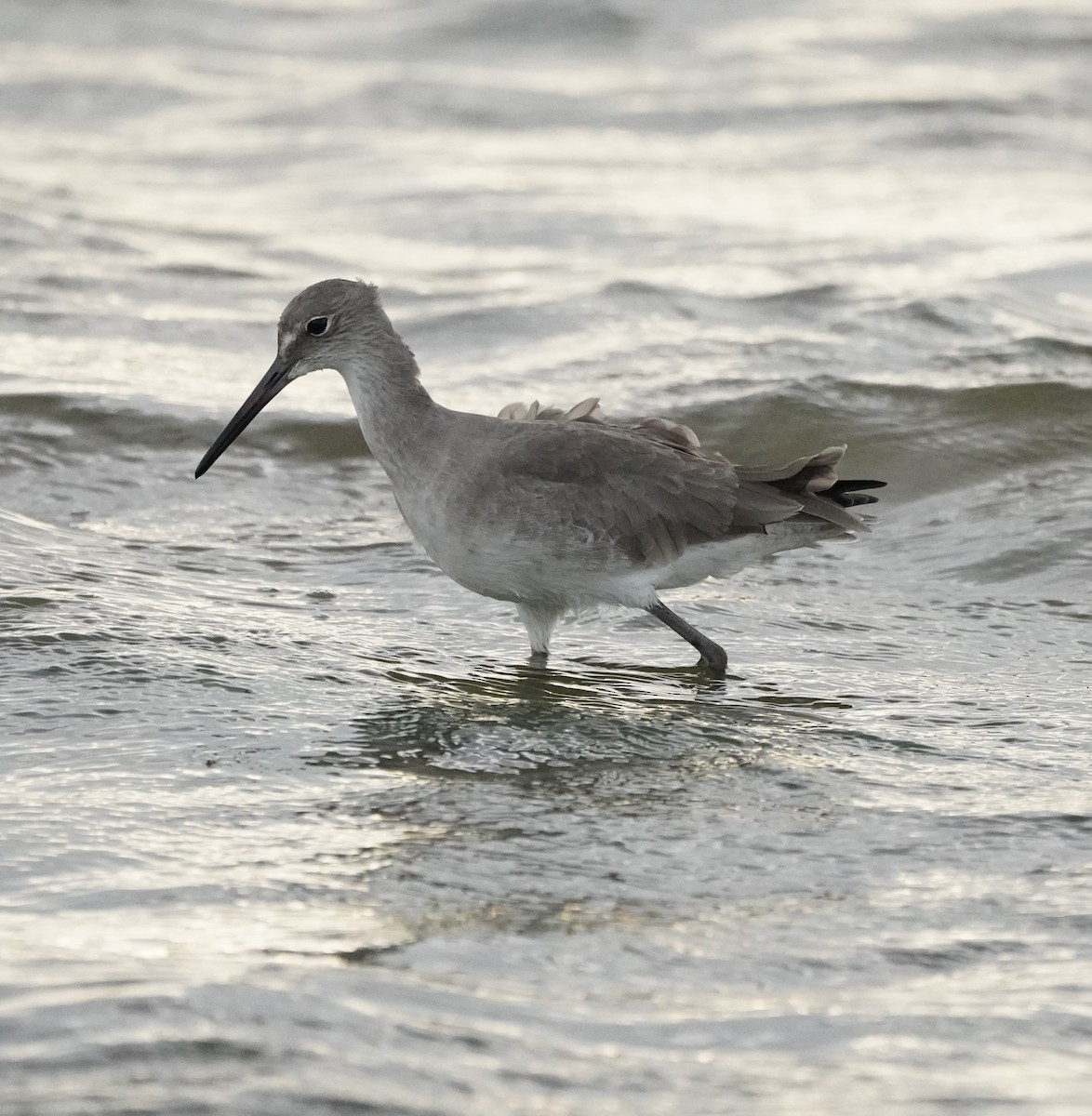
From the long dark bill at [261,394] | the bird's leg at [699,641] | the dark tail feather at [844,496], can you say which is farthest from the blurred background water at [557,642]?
the long dark bill at [261,394]

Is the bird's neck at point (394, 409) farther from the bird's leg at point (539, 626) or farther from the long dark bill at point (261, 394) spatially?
the bird's leg at point (539, 626)

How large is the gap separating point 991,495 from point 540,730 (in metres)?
4.12

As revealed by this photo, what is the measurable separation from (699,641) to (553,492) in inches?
32.6

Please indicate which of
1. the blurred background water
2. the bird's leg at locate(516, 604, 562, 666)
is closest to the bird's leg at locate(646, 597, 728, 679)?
the blurred background water

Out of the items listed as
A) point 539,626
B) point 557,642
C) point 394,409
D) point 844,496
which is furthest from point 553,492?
point 844,496

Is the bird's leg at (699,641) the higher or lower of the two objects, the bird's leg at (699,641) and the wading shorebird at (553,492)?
the lower

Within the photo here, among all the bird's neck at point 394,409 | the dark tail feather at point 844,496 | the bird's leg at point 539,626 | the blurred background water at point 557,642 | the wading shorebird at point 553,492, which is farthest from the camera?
the dark tail feather at point 844,496

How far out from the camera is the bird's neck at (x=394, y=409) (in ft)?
22.8

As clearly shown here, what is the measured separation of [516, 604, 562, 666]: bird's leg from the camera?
7117 mm

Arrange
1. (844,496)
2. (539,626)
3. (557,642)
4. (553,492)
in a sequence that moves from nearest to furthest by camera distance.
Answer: (553,492) < (539,626) < (844,496) < (557,642)

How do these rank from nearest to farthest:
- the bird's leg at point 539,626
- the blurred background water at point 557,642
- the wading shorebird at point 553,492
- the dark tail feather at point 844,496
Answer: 1. the blurred background water at point 557,642
2. the wading shorebird at point 553,492
3. the bird's leg at point 539,626
4. the dark tail feather at point 844,496

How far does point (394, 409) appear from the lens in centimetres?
707

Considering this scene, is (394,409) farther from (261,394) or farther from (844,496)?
(844,496)

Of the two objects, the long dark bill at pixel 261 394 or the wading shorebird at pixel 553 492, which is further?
the long dark bill at pixel 261 394
